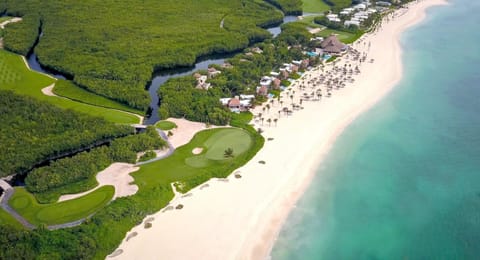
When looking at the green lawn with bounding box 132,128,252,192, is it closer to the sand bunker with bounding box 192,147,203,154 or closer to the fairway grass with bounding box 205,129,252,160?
the fairway grass with bounding box 205,129,252,160

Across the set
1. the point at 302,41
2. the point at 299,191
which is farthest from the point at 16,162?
the point at 302,41

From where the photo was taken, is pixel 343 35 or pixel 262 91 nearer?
pixel 262 91

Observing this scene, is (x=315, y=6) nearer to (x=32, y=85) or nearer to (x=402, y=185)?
(x=32, y=85)

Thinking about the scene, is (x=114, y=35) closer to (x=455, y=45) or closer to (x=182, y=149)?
(x=182, y=149)

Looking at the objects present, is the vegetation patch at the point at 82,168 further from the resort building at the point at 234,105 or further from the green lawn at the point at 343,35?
the green lawn at the point at 343,35

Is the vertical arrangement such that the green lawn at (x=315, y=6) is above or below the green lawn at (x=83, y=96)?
above

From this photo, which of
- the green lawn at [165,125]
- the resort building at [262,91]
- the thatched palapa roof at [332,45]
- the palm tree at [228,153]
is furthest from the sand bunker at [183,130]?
the thatched palapa roof at [332,45]

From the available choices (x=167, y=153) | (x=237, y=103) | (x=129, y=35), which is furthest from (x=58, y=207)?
(x=129, y=35)
